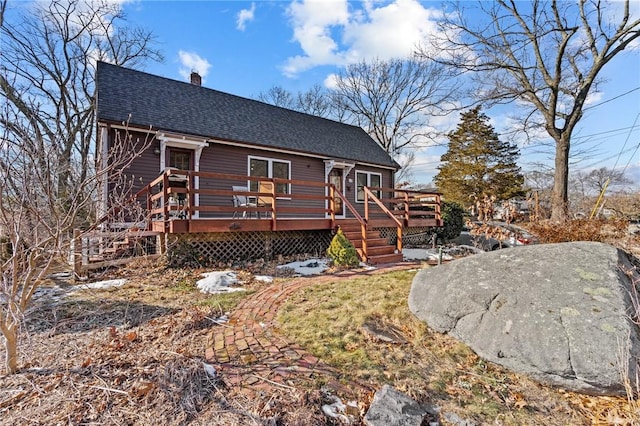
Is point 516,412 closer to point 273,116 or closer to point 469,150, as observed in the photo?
point 273,116

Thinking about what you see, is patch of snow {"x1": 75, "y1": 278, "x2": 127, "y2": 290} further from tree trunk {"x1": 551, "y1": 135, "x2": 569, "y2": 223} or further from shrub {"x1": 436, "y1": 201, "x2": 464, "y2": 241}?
tree trunk {"x1": 551, "y1": 135, "x2": 569, "y2": 223}

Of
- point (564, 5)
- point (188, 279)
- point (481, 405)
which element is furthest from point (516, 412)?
point (564, 5)

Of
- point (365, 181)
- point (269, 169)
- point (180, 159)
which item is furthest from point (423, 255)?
point (180, 159)

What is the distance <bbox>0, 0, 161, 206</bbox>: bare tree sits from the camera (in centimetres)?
1362

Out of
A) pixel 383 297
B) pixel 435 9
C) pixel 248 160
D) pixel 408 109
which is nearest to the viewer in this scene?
pixel 383 297

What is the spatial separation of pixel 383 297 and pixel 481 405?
79.5 inches

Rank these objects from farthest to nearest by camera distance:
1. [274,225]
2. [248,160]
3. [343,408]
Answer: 1. [248,160]
2. [274,225]
3. [343,408]

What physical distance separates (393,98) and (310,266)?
61.0 ft

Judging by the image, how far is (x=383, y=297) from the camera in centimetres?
421

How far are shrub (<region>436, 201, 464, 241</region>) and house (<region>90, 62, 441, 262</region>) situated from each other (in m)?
0.77

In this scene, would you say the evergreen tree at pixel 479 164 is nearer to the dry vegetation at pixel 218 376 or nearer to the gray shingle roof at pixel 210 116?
the gray shingle roof at pixel 210 116

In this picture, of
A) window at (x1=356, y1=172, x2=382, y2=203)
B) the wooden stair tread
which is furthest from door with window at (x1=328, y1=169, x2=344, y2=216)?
the wooden stair tread

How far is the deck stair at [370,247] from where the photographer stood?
7160 millimetres

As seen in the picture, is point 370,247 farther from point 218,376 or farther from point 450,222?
point 218,376
